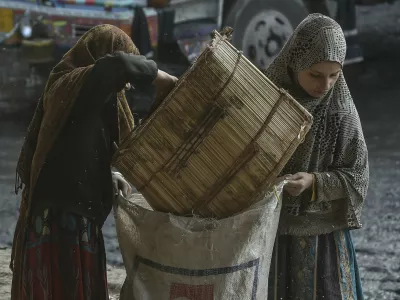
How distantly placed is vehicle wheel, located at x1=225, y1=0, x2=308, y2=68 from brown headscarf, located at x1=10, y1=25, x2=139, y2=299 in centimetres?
227

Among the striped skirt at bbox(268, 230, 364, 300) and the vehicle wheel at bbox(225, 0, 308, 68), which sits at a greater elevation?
the vehicle wheel at bbox(225, 0, 308, 68)

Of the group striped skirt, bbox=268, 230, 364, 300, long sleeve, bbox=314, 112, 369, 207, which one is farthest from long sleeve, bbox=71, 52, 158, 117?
striped skirt, bbox=268, 230, 364, 300

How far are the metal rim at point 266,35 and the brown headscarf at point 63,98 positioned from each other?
2.27 m

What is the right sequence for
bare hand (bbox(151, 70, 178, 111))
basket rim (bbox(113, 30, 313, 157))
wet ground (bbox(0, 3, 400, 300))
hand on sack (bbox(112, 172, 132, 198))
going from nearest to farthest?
basket rim (bbox(113, 30, 313, 157)) < bare hand (bbox(151, 70, 178, 111)) < hand on sack (bbox(112, 172, 132, 198)) < wet ground (bbox(0, 3, 400, 300))

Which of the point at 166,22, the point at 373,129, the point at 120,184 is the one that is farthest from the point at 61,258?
the point at 373,129

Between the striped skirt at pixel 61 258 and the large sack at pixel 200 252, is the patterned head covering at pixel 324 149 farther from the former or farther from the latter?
the striped skirt at pixel 61 258

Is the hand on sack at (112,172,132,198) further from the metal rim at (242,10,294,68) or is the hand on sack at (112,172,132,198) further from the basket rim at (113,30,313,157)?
the metal rim at (242,10,294,68)

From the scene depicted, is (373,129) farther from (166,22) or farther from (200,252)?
(200,252)

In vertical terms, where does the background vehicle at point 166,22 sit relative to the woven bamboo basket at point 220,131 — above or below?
above

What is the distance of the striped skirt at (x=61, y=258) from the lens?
2285mm

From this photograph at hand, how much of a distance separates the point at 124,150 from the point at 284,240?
0.76 meters

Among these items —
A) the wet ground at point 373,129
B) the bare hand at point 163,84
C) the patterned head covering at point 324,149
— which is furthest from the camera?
the wet ground at point 373,129

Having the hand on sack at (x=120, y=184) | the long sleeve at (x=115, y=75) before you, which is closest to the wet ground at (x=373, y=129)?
the hand on sack at (x=120, y=184)

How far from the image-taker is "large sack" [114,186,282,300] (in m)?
2.09
